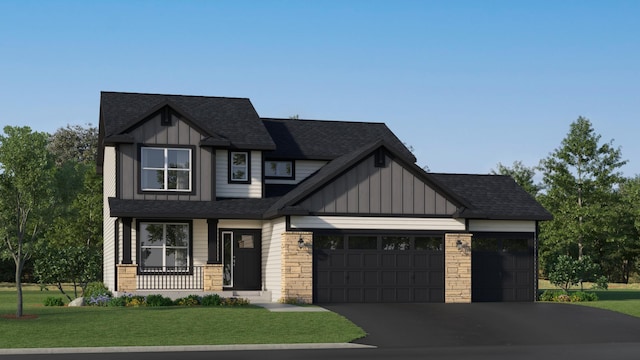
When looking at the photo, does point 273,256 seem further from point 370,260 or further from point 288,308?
point 288,308

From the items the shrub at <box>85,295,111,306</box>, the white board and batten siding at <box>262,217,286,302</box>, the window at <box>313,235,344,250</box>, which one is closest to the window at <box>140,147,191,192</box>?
the white board and batten siding at <box>262,217,286,302</box>

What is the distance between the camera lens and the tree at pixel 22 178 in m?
26.0

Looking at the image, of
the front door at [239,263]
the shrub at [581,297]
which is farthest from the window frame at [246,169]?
the shrub at [581,297]

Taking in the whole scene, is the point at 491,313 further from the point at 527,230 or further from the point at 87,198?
the point at 87,198

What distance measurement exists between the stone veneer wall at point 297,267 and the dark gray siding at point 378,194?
1.24 meters

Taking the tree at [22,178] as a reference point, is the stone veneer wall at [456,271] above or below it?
below

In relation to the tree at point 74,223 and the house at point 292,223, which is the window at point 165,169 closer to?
the house at point 292,223

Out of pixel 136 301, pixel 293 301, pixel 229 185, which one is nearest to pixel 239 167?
pixel 229 185

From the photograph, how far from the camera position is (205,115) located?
38.7 m

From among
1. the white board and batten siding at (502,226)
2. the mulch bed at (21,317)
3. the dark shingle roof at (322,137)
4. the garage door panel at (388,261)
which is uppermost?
the dark shingle roof at (322,137)

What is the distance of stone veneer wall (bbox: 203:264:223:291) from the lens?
1337 inches

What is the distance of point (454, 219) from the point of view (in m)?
33.7

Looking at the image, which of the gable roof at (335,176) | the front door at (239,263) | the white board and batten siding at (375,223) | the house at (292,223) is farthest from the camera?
the front door at (239,263)

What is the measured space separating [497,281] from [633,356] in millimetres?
15595
